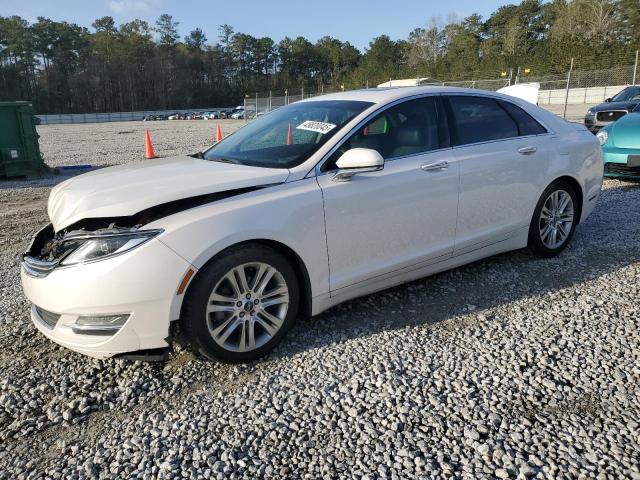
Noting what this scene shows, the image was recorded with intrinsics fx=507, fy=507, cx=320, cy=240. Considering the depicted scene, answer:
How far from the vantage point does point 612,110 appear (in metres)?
12.2

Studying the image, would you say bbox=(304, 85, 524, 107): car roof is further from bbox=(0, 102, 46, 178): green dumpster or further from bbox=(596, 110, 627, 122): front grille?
bbox=(596, 110, 627, 122): front grille

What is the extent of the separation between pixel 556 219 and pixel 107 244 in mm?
3915

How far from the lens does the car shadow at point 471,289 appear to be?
3.52m

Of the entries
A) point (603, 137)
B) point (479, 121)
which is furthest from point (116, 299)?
point (603, 137)

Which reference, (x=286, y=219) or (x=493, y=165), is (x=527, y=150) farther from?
(x=286, y=219)

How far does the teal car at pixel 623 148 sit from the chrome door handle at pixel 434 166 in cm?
500

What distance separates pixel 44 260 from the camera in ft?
9.73

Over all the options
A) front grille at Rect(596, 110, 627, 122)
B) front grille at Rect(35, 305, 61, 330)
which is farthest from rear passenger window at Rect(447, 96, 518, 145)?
front grille at Rect(596, 110, 627, 122)

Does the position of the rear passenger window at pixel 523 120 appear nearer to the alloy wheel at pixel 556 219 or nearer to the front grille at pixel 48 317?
the alloy wheel at pixel 556 219

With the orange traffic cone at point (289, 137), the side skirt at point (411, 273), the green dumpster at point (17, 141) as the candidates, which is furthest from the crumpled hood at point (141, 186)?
the green dumpster at point (17, 141)

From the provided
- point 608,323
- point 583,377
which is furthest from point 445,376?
point 608,323

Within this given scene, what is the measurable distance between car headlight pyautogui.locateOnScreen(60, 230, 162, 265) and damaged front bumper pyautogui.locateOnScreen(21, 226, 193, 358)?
31 mm

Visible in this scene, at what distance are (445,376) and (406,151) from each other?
1.65 m

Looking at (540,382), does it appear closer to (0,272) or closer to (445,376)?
(445,376)
